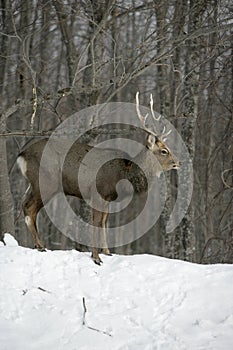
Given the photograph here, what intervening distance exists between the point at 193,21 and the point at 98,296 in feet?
20.9

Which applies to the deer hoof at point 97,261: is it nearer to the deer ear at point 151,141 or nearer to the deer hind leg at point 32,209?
the deer hind leg at point 32,209

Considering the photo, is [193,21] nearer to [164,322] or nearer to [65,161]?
[65,161]

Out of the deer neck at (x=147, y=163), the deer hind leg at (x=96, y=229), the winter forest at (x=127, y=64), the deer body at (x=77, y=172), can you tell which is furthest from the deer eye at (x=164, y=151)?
the deer hind leg at (x=96, y=229)

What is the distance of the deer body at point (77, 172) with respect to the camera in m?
7.48

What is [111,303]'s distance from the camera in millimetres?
6215

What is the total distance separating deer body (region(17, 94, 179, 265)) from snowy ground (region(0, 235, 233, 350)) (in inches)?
20.3

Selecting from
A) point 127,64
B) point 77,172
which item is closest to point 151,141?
point 77,172

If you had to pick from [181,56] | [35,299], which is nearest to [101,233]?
[35,299]

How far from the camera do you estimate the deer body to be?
748cm

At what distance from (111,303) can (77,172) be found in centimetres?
214

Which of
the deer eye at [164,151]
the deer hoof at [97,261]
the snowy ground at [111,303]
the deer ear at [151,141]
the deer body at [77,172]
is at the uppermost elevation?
the deer ear at [151,141]

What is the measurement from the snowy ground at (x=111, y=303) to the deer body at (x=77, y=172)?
1.70 ft

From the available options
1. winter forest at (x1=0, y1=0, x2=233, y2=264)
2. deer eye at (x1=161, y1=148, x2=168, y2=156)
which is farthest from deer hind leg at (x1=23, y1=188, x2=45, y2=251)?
deer eye at (x1=161, y1=148, x2=168, y2=156)

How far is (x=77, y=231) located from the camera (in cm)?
1079
